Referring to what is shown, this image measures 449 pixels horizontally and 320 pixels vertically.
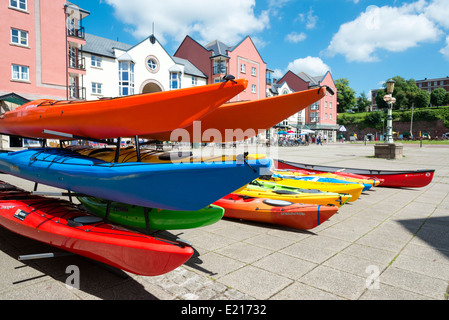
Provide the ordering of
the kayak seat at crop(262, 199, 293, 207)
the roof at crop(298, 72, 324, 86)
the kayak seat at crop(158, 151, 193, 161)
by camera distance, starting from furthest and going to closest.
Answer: the roof at crop(298, 72, 324, 86) < the kayak seat at crop(262, 199, 293, 207) < the kayak seat at crop(158, 151, 193, 161)

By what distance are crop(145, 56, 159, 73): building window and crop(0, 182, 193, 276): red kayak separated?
27.9 metres

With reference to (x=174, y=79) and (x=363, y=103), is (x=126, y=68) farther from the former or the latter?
(x=363, y=103)

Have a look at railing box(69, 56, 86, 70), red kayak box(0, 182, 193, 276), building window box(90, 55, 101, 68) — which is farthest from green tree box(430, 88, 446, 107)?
red kayak box(0, 182, 193, 276)

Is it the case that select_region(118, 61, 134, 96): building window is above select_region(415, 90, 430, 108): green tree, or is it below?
below

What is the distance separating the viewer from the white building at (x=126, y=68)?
999 inches

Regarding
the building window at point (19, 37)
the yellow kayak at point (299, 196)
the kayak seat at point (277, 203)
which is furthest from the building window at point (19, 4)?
the kayak seat at point (277, 203)

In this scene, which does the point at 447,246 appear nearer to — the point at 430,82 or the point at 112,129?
the point at 112,129

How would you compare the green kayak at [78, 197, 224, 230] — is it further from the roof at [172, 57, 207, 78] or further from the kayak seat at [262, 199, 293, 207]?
the roof at [172, 57, 207, 78]

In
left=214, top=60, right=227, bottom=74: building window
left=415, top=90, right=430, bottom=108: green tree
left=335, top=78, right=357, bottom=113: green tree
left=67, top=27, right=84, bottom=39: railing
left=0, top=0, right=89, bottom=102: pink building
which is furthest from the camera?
left=335, top=78, right=357, bottom=113: green tree

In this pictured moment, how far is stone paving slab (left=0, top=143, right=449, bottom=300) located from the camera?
286 centimetres

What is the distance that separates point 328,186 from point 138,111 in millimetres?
4939

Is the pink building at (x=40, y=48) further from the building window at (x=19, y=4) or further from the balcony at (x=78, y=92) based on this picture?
the balcony at (x=78, y=92)

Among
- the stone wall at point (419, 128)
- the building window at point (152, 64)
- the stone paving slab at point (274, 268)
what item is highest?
Result: the building window at point (152, 64)

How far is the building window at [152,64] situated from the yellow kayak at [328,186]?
85.7ft
